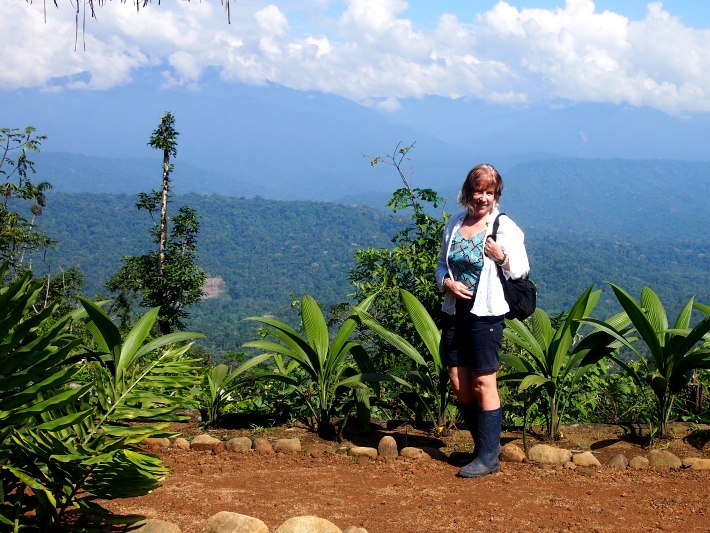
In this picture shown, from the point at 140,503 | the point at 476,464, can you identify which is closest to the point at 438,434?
the point at 476,464

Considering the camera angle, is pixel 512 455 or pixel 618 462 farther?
pixel 512 455

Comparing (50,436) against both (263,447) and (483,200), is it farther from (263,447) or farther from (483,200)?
(483,200)

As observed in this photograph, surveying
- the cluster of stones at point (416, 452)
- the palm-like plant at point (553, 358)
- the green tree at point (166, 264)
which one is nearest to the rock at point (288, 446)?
the cluster of stones at point (416, 452)

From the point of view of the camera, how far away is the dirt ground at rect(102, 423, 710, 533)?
2.84 metres

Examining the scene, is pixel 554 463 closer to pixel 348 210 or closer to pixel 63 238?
pixel 63 238

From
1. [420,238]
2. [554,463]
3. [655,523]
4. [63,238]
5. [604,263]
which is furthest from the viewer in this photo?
[604,263]

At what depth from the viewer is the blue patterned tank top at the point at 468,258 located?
3402mm

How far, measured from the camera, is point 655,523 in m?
2.82

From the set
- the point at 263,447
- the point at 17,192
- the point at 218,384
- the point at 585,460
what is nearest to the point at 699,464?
the point at 585,460

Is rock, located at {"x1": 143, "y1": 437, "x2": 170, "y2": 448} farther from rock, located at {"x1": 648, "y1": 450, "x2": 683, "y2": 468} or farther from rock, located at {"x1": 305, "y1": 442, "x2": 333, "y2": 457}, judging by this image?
rock, located at {"x1": 648, "y1": 450, "x2": 683, "y2": 468}

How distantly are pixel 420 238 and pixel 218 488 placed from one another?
2.77 metres

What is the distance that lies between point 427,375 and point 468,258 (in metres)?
1.01

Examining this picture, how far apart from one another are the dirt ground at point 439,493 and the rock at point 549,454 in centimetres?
8

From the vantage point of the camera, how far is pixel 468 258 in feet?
11.2
